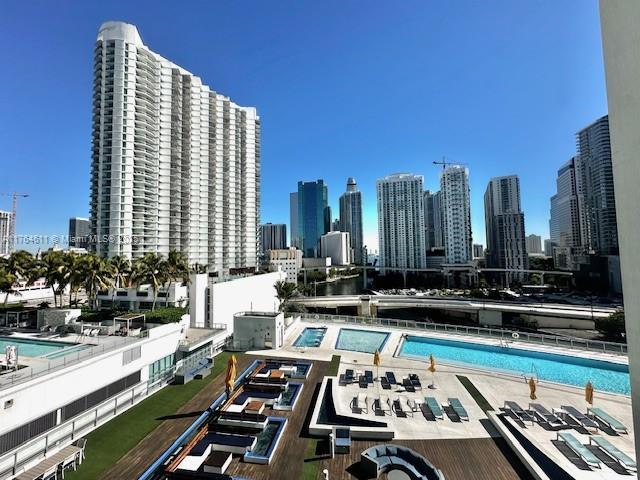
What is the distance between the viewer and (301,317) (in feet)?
125

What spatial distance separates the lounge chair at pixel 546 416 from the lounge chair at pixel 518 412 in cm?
36

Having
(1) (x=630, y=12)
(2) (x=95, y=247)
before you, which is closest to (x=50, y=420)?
(1) (x=630, y=12)

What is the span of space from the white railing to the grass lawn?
787 inches

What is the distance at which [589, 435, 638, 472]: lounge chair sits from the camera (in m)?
11.0

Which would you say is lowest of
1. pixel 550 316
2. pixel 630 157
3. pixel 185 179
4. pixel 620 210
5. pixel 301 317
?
pixel 550 316

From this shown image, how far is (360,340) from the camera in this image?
31.2 metres

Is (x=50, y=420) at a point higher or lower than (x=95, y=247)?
lower

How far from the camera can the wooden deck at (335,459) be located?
11.1 m

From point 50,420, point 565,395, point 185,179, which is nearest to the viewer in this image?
point 50,420

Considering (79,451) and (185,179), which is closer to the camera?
(79,451)

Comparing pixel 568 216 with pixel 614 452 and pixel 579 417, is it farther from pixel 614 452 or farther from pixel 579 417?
pixel 614 452

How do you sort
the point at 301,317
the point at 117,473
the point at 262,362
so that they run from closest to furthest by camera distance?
1. the point at 117,473
2. the point at 262,362
3. the point at 301,317

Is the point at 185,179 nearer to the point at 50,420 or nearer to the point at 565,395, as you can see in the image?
the point at 50,420

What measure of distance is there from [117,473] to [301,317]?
2737cm
